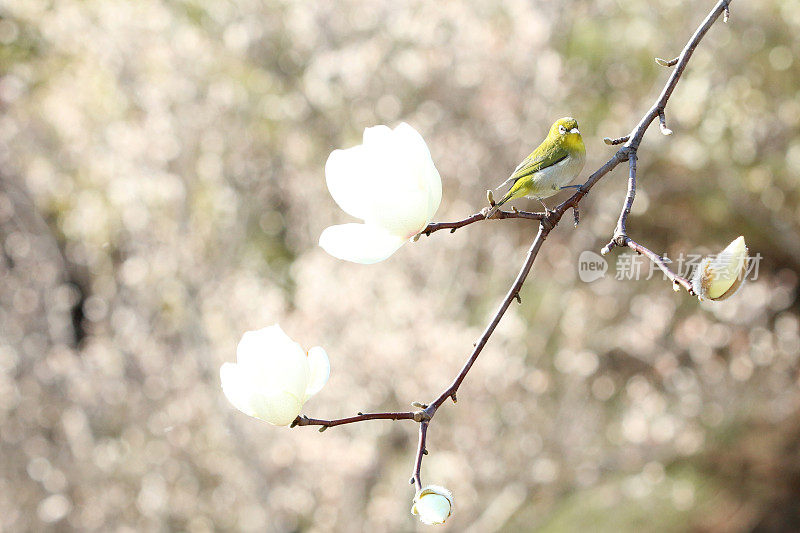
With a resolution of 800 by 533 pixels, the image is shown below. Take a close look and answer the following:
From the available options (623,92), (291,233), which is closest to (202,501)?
(291,233)

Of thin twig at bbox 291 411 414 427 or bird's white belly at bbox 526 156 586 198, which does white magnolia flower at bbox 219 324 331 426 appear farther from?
bird's white belly at bbox 526 156 586 198

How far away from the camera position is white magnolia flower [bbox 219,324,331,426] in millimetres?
524

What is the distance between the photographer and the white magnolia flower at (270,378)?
0.52 metres

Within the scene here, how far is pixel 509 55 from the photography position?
8.64 ft

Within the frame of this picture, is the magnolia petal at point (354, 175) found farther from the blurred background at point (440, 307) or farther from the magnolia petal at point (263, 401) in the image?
the blurred background at point (440, 307)

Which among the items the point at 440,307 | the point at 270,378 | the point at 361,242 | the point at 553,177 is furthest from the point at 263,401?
the point at 440,307

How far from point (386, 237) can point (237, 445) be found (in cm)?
216

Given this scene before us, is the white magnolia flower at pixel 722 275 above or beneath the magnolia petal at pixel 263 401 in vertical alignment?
above

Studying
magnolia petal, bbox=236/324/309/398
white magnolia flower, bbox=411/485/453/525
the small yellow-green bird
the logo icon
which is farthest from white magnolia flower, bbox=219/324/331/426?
the logo icon

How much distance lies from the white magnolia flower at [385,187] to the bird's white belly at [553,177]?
0.48ft

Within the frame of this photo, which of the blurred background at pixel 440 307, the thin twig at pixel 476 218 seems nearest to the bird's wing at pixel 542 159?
the thin twig at pixel 476 218

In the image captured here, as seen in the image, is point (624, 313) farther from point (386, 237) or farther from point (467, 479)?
point (386, 237)

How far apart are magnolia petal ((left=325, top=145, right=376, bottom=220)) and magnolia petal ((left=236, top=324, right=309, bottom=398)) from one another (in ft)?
0.35

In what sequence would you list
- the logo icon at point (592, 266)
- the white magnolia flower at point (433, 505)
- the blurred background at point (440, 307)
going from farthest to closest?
1. the blurred background at point (440, 307)
2. the logo icon at point (592, 266)
3. the white magnolia flower at point (433, 505)
